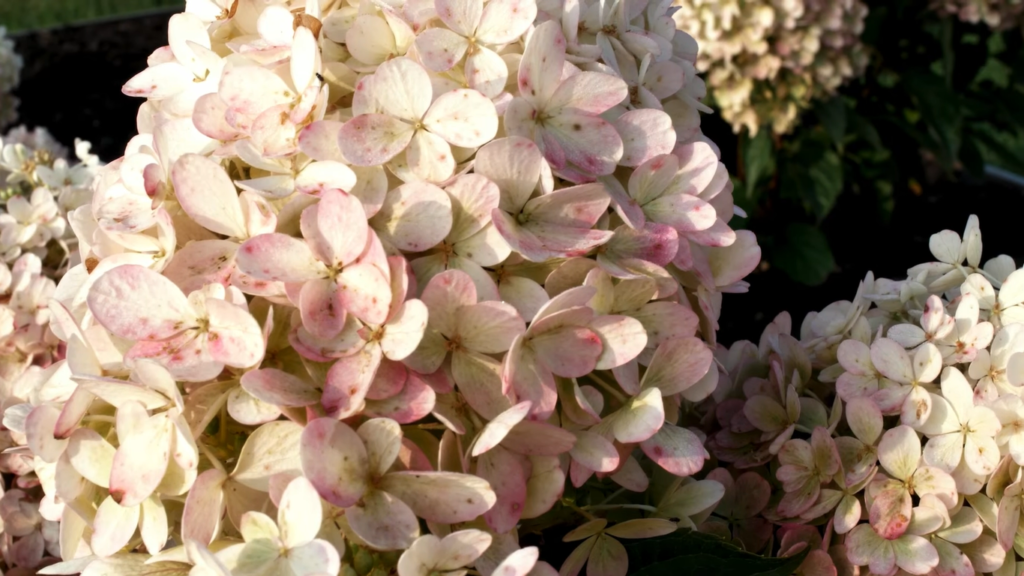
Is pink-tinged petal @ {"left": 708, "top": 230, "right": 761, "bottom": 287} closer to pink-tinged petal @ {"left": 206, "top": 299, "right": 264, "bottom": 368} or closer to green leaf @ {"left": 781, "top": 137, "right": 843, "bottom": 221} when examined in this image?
pink-tinged petal @ {"left": 206, "top": 299, "right": 264, "bottom": 368}

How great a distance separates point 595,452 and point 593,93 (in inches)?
7.2

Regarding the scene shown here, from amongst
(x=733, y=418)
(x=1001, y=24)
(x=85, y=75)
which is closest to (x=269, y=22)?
(x=733, y=418)

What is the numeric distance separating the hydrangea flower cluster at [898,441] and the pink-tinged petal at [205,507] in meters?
0.30

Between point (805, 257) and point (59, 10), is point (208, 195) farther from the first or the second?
point (59, 10)

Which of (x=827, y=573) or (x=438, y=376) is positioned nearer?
(x=438, y=376)

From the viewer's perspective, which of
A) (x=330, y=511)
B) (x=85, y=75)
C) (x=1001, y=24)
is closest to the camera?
(x=330, y=511)

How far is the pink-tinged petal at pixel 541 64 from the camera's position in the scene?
1.56 feet

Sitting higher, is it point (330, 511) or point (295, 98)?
point (295, 98)

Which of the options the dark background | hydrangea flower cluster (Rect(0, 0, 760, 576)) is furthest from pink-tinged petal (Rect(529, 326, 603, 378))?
the dark background

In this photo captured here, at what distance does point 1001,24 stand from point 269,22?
2.22 meters

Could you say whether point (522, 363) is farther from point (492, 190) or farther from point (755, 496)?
point (755, 496)

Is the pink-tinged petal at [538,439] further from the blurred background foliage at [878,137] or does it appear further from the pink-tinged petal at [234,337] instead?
the blurred background foliage at [878,137]

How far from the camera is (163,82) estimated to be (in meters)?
0.56

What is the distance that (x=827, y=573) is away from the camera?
0.55 metres
